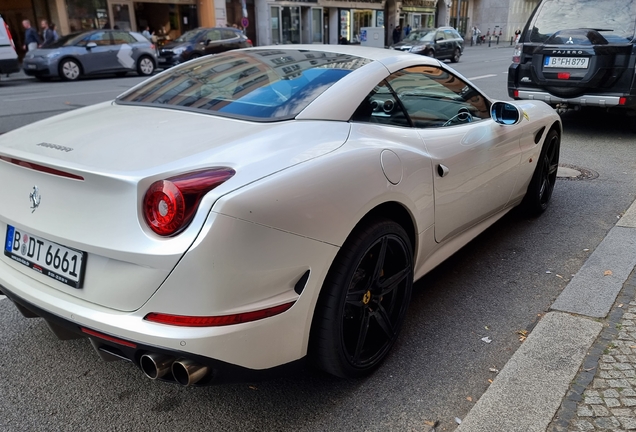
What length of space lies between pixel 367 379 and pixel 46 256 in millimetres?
1522

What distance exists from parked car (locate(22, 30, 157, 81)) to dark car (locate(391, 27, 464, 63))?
10.8m

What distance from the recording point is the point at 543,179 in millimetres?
4754

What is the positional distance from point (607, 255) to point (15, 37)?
86.8 feet

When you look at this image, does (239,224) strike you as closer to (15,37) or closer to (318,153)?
(318,153)

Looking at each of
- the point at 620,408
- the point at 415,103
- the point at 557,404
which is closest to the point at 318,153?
the point at 415,103

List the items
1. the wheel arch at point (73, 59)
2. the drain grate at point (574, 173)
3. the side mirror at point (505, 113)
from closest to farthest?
1. the side mirror at point (505, 113)
2. the drain grate at point (574, 173)
3. the wheel arch at point (73, 59)

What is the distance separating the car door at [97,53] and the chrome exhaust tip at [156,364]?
17.4 meters

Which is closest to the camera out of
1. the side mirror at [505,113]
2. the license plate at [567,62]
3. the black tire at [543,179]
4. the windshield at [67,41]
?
the side mirror at [505,113]

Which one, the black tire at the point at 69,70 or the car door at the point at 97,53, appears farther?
the car door at the point at 97,53

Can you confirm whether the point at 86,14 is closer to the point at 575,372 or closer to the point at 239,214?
the point at 239,214

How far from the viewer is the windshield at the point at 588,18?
7.45 m

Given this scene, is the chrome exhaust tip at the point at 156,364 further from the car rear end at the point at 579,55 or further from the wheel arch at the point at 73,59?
the wheel arch at the point at 73,59

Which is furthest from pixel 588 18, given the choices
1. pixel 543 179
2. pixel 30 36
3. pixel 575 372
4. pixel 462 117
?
pixel 30 36

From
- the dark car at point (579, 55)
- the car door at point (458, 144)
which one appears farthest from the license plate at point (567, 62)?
the car door at point (458, 144)
